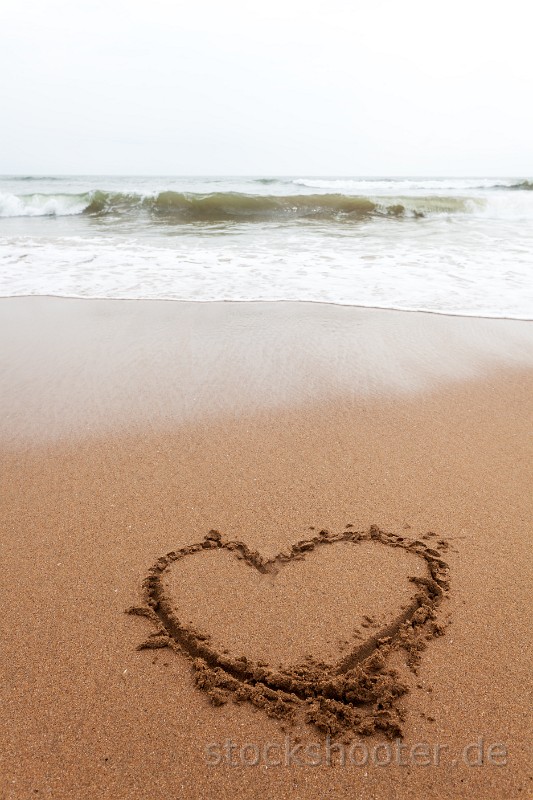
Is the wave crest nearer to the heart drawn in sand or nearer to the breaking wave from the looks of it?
the breaking wave

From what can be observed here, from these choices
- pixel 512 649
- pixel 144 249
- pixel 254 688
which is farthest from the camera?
pixel 144 249

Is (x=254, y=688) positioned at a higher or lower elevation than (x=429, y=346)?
lower

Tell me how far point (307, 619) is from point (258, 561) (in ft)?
0.94

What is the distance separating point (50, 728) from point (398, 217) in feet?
45.4

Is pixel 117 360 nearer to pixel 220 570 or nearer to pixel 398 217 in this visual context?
pixel 220 570

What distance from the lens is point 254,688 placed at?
4.34 feet

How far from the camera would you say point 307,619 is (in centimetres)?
154

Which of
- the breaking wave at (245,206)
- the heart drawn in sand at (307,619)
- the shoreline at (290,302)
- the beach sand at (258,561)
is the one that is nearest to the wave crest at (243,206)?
the breaking wave at (245,206)

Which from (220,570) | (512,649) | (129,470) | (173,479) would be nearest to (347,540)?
(220,570)

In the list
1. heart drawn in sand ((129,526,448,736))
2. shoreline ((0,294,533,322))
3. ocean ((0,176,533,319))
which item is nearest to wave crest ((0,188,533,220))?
ocean ((0,176,533,319))

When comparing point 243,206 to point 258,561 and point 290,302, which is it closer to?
point 290,302

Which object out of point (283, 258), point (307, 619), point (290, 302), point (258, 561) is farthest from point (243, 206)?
point (307, 619)

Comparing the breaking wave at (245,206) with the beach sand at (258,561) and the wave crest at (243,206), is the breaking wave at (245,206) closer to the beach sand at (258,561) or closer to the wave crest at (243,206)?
the wave crest at (243,206)

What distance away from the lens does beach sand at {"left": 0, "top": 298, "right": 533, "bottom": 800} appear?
A: 1.20 m
